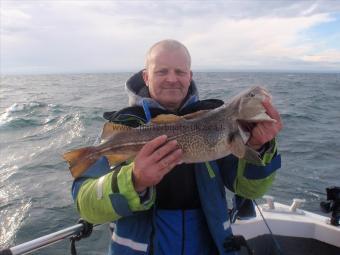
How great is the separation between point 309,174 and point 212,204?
8.65 metres

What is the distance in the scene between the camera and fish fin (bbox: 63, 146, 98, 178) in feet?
10.1

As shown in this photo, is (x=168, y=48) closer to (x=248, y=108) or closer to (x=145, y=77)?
(x=145, y=77)

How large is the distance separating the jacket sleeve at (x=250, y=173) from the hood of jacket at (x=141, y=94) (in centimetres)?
66

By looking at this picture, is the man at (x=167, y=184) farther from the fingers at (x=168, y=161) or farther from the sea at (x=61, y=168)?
the sea at (x=61, y=168)

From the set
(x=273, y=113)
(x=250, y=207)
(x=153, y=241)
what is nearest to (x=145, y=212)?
(x=153, y=241)

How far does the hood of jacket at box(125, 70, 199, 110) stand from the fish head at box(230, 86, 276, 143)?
64 centimetres

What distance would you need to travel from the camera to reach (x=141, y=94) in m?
3.84

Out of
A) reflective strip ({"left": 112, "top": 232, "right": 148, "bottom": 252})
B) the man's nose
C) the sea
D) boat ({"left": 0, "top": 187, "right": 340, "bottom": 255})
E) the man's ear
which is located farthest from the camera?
the sea

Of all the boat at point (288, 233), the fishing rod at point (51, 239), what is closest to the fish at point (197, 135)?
the fishing rod at point (51, 239)

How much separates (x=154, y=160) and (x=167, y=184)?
641 millimetres

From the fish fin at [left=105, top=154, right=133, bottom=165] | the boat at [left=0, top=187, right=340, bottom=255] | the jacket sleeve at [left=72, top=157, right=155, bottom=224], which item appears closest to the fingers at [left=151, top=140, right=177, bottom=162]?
the jacket sleeve at [left=72, top=157, right=155, bottom=224]

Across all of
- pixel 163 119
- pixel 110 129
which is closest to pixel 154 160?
pixel 163 119

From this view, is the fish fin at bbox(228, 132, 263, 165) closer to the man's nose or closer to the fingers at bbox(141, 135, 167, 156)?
the fingers at bbox(141, 135, 167, 156)

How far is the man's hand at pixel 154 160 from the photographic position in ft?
9.28
